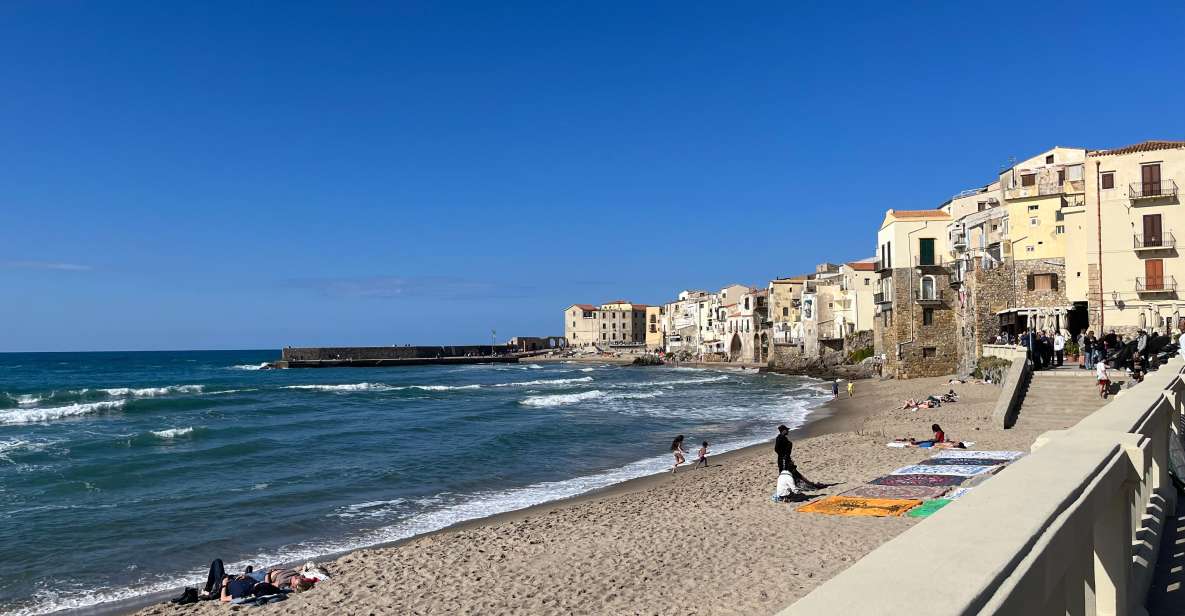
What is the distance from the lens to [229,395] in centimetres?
5647

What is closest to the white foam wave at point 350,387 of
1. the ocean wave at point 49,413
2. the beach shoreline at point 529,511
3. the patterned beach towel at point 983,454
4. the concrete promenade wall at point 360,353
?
the ocean wave at point 49,413

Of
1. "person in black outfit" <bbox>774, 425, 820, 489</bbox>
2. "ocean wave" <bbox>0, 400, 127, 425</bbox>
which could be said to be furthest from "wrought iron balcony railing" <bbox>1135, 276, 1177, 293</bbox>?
"ocean wave" <bbox>0, 400, 127, 425</bbox>

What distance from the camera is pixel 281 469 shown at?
2317 centimetres

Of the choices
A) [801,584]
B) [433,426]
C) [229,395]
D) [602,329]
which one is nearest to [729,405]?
[433,426]

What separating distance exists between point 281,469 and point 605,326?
120300mm

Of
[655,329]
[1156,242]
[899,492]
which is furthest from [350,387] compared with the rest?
[655,329]

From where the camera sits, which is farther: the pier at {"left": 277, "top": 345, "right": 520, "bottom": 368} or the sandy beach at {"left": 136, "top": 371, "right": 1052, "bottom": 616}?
the pier at {"left": 277, "top": 345, "right": 520, "bottom": 368}

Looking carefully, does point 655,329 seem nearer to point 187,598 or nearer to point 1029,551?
point 187,598

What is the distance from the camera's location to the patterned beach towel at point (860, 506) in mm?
12484

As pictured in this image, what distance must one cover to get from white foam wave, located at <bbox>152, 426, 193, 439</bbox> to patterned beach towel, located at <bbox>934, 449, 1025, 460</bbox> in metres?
29.4

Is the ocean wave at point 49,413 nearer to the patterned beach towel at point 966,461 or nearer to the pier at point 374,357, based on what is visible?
the patterned beach towel at point 966,461

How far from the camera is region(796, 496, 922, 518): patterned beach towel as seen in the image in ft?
41.0

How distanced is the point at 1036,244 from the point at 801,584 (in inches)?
1254

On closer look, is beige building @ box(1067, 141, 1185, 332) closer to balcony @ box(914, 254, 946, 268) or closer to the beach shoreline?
balcony @ box(914, 254, 946, 268)
